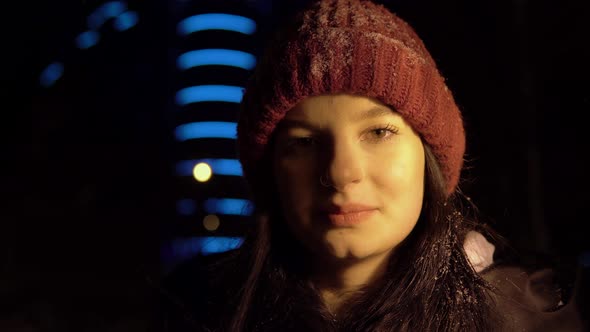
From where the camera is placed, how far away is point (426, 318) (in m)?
1.62

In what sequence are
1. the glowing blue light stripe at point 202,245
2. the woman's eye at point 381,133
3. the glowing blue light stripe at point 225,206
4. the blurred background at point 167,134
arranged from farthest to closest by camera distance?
1. the glowing blue light stripe at point 225,206
2. the blurred background at point 167,134
3. the glowing blue light stripe at point 202,245
4. the woman's eye at point 381,133

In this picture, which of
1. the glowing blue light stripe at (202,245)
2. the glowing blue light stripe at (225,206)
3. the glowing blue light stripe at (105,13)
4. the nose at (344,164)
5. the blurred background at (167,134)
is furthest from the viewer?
the glowing blue light stripe at (105,13)

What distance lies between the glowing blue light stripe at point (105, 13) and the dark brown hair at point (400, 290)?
2.07 metres

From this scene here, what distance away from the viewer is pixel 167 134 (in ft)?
11.0

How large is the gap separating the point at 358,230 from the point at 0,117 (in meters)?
2.80

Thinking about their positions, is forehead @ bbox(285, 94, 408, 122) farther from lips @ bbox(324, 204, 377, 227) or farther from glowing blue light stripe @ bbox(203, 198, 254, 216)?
glowing blue light stripe @ bbox(203, 198, 254, 216)

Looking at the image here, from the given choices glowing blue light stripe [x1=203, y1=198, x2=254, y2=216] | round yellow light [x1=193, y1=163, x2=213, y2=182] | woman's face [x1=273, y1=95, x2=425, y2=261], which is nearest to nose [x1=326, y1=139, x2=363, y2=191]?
woman's face [x1=273, y1=95, x2=425, y2=261]

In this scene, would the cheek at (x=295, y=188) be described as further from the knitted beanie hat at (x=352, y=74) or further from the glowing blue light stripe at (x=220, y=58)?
the glowing blue light stripe at (x=220, y=58)

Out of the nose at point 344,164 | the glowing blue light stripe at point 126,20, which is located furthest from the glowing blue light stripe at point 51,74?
the nose at point 344,164

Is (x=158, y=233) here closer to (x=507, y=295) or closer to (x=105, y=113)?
(x=105, y=113)

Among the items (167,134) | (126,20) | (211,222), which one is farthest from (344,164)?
(126,20)

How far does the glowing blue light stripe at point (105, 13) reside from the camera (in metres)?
3.18

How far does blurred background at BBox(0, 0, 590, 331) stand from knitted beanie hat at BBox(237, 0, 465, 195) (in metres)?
0.61

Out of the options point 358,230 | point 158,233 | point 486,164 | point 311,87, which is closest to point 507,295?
point 358,230
